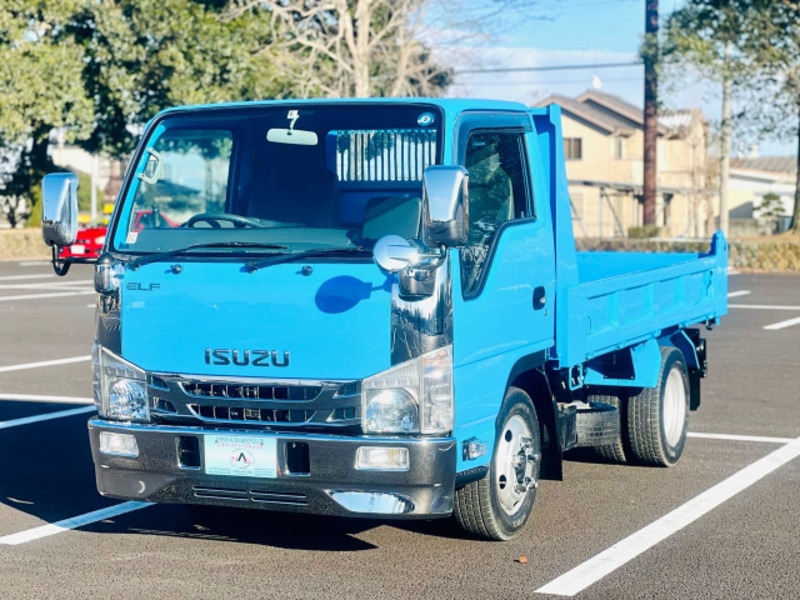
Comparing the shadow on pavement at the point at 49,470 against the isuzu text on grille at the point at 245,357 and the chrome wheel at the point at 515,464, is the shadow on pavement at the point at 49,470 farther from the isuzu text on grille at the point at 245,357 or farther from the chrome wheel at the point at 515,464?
the chrome wheel at the point at 515,464

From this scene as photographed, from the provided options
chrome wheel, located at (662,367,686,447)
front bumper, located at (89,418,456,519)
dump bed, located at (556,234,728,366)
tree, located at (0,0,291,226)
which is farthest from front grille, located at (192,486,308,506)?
tree, located at (0,0,291,226)

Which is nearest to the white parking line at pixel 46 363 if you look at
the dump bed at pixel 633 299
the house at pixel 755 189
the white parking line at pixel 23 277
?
the dump bed at pixel 633 299

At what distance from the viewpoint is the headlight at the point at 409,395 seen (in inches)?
227

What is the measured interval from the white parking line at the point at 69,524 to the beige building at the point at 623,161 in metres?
54.2

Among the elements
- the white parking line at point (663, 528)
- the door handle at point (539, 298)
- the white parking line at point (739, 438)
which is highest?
the door handle at point (539, 298)

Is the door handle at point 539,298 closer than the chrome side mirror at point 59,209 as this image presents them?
No

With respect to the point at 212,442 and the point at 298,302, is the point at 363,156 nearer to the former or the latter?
the point at 298,302

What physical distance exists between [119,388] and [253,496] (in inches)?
32.9

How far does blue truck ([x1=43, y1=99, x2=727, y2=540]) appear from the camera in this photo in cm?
579

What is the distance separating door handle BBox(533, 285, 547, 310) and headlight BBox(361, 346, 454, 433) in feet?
3.32

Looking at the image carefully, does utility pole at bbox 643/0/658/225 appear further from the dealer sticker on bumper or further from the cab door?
the dealer sticker on bumper

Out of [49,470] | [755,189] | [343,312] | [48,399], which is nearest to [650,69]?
[48,399]

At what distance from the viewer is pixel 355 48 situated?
35.1 metres

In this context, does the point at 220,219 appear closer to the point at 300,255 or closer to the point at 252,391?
the point at 300,255
